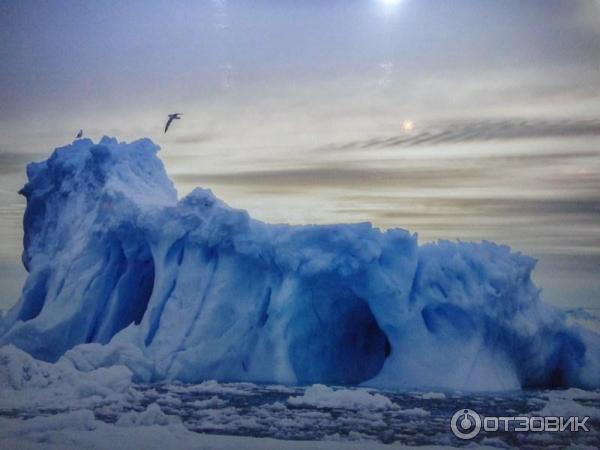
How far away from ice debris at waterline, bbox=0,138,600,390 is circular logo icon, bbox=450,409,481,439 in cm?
99

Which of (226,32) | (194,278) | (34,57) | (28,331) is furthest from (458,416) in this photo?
(34,57)

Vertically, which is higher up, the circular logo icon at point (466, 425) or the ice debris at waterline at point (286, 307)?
the ice debris at waterline at point (286, 307)

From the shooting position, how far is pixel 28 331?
6852 mm

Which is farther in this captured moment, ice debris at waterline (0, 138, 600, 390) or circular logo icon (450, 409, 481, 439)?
ice debris at waterline (0, 138, 600, 390)

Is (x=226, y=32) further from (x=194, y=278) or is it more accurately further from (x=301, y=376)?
(x=301, y=376)

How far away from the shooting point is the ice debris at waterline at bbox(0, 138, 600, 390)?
6.56 meters

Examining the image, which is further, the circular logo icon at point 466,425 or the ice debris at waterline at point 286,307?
the ice debris at waterline at point 286,307

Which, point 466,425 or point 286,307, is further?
point 286,307

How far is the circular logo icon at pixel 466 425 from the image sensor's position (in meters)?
5.32

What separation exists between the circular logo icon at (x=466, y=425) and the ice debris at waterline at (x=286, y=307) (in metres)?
0.99

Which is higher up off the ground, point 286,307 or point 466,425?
point 286,307

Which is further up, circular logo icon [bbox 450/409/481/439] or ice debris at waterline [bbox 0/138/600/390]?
ice debris at waterline [bbox 0/138/600/390]

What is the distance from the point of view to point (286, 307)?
22.1 feet

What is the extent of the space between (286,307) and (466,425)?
1.80m
